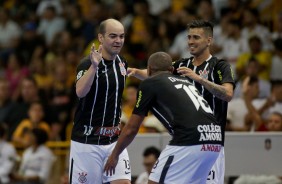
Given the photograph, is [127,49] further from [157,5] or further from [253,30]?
[253,30]

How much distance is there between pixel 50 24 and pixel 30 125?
5.10 m

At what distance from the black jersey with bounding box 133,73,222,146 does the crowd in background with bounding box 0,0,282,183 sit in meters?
4.10

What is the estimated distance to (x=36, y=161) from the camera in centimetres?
1485

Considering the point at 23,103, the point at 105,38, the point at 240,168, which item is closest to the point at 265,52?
the point at 240,168

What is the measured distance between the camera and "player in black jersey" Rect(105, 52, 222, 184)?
915cm

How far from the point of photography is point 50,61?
18812 millimetres

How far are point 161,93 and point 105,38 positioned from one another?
1.31m

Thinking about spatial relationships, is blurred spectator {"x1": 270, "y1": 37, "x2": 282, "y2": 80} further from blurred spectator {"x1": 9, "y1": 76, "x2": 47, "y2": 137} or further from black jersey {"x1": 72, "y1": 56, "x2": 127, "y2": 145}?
black jersey {"x1": 72, "y1": 56, "x2": 127, "y2": 145}

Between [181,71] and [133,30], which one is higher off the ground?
[133,30]

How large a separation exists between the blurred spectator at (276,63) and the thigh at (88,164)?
20.9ft

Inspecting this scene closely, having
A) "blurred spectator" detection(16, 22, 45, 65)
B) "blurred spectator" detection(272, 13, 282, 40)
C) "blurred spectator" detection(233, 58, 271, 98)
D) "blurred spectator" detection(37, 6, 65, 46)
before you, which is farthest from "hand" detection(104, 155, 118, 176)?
"blurred spectator" detection(37, 6, 65, 46)

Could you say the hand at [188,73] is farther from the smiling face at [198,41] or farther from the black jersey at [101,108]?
the black jersey at [101,108]

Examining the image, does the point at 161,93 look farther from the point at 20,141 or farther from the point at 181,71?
the point at 20,141

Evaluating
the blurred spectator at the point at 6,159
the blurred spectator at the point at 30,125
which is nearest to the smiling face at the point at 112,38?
the blurred spectator at the point at 6,159
